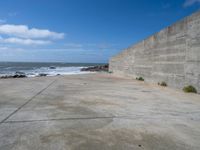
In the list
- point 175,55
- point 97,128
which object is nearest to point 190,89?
point 175,55

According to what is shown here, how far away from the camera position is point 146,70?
1030cm

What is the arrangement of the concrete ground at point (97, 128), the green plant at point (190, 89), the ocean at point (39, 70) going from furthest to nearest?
the ocean at point (39, 70) < the green plant at point (190, 89) < the concrete ground at point (97, 128)

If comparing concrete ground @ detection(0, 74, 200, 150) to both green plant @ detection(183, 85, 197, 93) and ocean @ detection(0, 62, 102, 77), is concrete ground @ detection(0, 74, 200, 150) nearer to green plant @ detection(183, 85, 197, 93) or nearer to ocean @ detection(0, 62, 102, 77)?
green plant @ detection(183, 85, 197, 93)

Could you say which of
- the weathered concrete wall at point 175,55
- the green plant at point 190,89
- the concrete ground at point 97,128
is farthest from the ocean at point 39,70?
the concrete ground at point 97,128

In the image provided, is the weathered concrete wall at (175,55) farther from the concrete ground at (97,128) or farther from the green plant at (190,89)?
the concrete ground at (97,128)

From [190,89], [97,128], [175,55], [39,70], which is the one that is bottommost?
[39,70]

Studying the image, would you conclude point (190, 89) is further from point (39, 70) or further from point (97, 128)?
point (39, 70)

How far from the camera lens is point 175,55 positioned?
23.2 ft

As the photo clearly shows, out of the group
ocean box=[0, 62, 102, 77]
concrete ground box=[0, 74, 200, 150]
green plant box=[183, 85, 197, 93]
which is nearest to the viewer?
concrete ground box=[0, 74, 200, 150]

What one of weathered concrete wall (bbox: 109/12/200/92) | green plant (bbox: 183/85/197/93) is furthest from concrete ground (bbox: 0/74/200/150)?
weathered concrete wall (bbox: 109/12/200/92)

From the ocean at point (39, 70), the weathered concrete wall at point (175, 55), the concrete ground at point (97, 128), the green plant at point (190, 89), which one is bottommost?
the ocean at point (39, 70)

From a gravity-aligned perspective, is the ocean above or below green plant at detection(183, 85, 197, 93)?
below

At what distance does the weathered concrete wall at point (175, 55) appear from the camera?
5.85 meters

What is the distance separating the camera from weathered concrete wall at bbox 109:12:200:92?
230 inches
